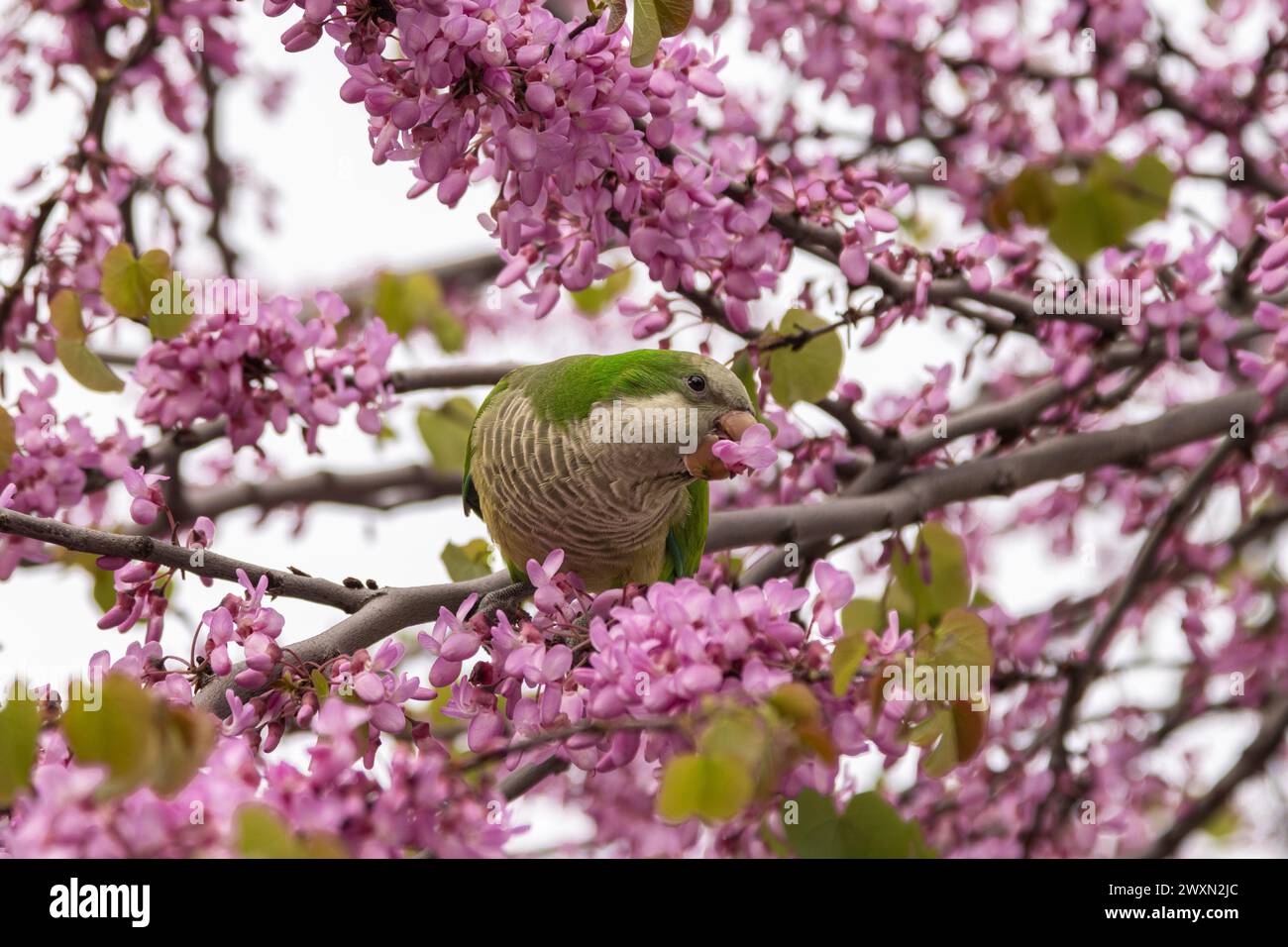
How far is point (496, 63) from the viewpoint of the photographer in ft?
4.82

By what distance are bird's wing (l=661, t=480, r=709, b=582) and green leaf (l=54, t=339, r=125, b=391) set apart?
101 centimetres

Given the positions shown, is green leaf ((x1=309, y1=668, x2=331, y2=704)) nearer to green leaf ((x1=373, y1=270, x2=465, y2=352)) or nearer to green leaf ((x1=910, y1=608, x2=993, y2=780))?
green leaf ((x1=910, y1=608, x2=993, y2=780))

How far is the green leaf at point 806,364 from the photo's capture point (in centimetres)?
194

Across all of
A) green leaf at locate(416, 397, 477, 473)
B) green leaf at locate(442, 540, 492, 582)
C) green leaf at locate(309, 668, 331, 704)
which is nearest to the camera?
green leaf at locate(309, 668, 331, 704)

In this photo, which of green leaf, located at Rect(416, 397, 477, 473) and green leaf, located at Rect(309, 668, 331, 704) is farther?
green leaf, located at Rect(416, 397, 477, 473)

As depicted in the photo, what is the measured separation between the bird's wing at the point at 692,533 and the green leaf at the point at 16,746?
3.61ft

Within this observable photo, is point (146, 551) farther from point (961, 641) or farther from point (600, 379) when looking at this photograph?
point (961, 641)

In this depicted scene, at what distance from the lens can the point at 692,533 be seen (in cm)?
205

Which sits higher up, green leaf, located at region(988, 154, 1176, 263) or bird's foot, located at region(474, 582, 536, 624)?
green leaf, located at region(988, 154, 1176, 263)

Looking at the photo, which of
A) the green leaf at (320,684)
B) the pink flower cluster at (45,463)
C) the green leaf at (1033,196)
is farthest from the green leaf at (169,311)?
the green leaf at (1033,196)

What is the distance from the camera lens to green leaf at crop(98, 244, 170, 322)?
6.26 ft

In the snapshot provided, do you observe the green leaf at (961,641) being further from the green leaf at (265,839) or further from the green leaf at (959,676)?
the green leaf at (265,839)

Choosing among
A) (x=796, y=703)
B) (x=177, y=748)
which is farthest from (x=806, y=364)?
(x=177, y=748)

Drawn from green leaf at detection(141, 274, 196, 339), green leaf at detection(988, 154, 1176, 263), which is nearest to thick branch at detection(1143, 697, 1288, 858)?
green leaf at detection(988, 154, 1176, 263)
